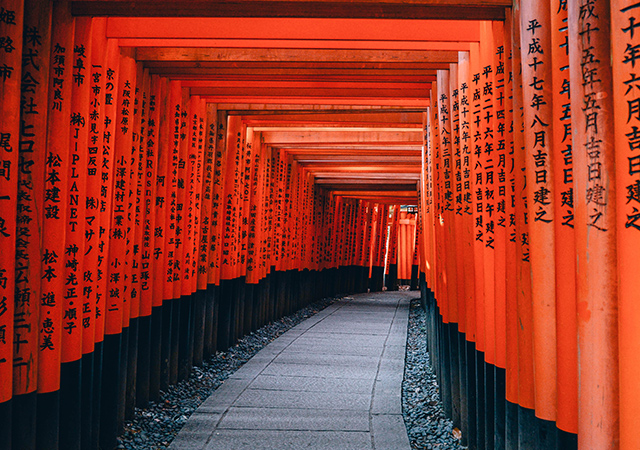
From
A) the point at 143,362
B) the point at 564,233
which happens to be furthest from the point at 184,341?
the point at 564,233

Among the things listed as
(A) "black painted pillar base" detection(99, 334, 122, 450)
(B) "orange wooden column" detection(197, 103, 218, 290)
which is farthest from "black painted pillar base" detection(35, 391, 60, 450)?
(B) "orange wooden column" detection(197, 103, 218, 290)

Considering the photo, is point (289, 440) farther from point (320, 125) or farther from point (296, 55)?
point (320, 125)

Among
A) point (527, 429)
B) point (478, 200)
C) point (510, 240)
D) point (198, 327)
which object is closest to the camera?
point (527, 429)

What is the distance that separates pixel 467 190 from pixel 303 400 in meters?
2.84

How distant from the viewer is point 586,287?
2.13 metres

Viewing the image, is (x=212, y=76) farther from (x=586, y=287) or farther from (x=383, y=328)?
(x=383, y=328)

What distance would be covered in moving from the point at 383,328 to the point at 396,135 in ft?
12.4

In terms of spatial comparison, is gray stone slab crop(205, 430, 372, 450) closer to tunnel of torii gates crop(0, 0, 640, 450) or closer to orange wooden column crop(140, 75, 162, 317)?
tunnel of torii gates crop(0, 0, 640, 450)

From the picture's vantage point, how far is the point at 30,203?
131 inches

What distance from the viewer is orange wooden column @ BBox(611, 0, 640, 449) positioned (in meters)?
1.84

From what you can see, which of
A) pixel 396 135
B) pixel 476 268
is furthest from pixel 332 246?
pixel 476 268

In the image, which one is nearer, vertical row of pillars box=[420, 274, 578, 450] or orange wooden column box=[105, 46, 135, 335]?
vertical row of pillars box=[420, 274, 578, 450]

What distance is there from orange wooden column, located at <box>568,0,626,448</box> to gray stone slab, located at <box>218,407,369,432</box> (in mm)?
3244

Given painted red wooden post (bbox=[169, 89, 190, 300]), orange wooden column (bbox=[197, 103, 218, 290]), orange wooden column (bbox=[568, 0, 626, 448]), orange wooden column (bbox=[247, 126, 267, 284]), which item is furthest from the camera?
orange wooden column (bbox=[247, 126, 267, 284])
